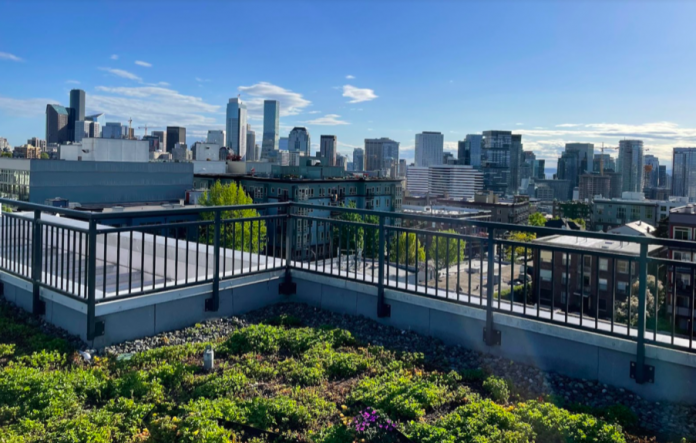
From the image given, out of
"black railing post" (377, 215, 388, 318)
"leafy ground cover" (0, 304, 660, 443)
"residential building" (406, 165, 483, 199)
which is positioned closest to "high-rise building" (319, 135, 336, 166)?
"residential building" (406, 165, 483, 199)

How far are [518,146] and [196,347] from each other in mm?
190479

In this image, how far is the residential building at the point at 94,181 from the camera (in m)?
48.5

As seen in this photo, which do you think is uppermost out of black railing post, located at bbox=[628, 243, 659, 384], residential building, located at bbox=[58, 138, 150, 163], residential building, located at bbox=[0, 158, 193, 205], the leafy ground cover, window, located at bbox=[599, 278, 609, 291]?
residential building, located at bbox=[58, 138, 150, 163]

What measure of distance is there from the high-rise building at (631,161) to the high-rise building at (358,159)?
257ft

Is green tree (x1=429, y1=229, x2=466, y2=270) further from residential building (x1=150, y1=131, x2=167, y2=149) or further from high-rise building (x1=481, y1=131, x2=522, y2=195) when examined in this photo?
high-rise building (x1=481, y1=131, x2=522, y2=195)

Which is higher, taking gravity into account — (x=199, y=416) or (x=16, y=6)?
(x=16, y=6)

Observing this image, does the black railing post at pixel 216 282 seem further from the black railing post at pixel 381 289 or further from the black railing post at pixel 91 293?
the black railing post at pixel 381 289

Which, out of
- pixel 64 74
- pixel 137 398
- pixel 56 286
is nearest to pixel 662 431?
pixel 137 398

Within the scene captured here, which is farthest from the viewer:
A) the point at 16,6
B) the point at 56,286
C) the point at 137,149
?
the point at 137,149

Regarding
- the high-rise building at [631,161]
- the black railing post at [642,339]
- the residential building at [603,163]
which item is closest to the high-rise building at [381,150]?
the residential building at [603,163]

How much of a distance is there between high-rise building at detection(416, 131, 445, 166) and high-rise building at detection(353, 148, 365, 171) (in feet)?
76.1

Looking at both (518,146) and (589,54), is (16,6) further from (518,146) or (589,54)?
(518,146)

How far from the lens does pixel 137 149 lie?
2399 inches

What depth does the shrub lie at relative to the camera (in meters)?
3.85
